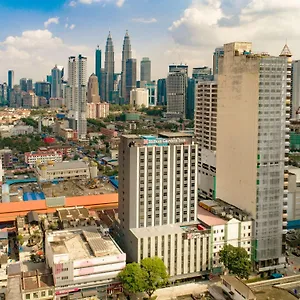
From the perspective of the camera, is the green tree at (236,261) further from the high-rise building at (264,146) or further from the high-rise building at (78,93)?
the high-rise building at (78,93)

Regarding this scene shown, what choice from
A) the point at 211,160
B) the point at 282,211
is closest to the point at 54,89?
the point at 211,160

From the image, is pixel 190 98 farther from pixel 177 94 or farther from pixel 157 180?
pixel 157 180

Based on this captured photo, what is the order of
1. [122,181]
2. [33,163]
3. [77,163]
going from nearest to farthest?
[122,181] → [77,163] → [33,163]

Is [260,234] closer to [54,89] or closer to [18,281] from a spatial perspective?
[18,281]

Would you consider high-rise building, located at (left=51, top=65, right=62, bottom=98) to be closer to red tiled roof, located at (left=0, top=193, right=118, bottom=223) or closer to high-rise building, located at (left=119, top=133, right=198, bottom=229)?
red tiled roof, located at (left=0, top=193, right=118, bottom=223)

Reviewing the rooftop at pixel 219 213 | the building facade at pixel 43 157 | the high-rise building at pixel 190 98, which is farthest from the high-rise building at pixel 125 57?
the rooftop at pixel 219 213

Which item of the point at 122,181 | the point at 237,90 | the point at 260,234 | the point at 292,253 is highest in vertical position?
the point at 237,90
